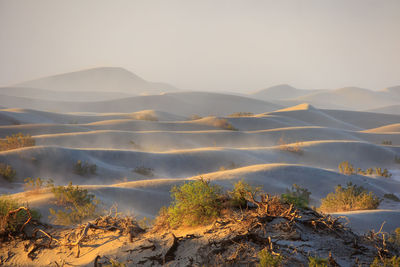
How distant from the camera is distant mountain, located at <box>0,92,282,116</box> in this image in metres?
64.5

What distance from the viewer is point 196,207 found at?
175 inches

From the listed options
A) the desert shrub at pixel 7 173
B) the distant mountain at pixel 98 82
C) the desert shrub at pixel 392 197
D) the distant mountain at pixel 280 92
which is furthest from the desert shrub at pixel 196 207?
the distant mountain at pixel 280 92

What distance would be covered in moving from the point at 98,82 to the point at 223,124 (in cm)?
15168

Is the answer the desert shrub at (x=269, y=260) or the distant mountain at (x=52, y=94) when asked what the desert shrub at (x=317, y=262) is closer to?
the desert shrub at (x=269, y=260)

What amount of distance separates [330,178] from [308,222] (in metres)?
11.9

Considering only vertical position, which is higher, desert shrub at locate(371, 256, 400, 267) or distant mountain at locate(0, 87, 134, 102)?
desert shrub at locate(371, 256, 400, 267)

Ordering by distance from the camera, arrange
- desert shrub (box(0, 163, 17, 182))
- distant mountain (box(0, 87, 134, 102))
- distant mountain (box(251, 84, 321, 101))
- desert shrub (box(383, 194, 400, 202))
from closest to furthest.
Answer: desert shrub (box(383, 194, 400, 202)) < desert shrub (box(0, 163, 17, 182)) < distant mountain (box(0, 87, 134, 102)) < distant mountain (box(251, 84, 321, 101))

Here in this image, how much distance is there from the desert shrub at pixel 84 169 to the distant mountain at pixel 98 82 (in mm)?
138869

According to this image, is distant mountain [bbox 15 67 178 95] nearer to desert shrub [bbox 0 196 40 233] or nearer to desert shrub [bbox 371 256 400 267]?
desert shrub [bbox 0 196 40 233]

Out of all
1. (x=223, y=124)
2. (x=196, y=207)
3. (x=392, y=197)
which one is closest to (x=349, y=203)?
(x=392, y=197)

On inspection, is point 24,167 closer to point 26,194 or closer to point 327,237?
point 26,194

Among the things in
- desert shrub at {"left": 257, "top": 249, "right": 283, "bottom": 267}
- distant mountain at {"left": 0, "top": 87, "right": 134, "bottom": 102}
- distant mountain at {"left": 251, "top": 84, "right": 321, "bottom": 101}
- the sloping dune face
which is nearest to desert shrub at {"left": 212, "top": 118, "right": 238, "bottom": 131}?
the sloping dune face

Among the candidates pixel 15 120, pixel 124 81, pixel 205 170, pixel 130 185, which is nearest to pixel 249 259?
pixel 130 185

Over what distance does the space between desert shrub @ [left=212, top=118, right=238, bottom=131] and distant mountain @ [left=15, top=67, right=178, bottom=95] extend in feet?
402
